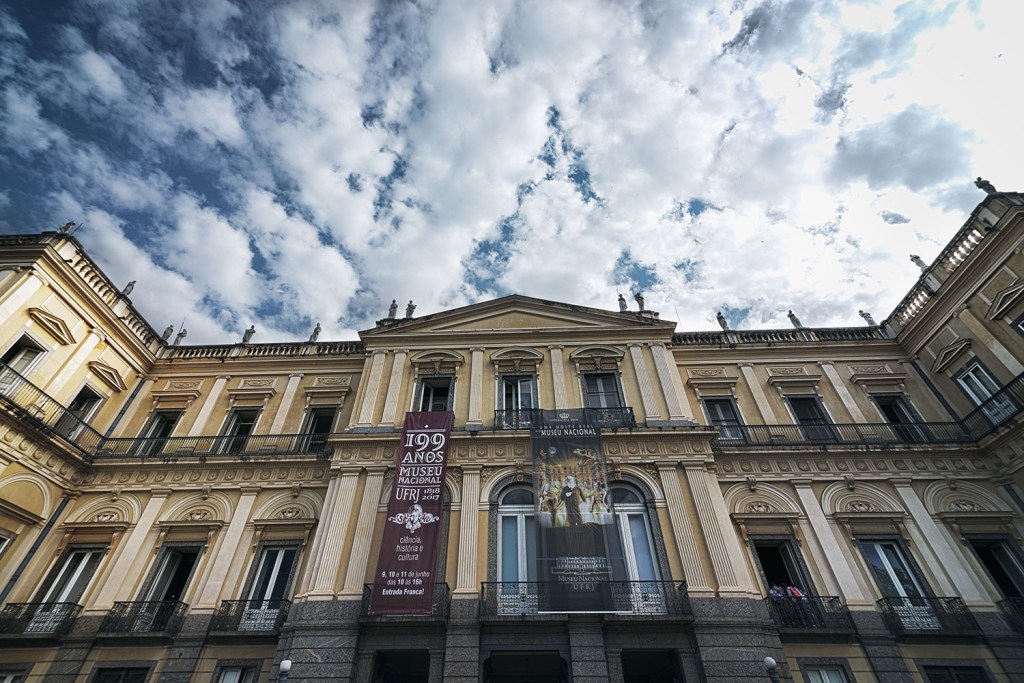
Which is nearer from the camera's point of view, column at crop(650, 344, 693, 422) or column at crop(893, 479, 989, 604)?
column at crop(893, 479, 989, 604)

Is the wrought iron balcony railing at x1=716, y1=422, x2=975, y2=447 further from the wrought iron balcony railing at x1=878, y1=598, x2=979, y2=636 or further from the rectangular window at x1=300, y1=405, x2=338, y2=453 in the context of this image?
the rectangular window at x1=300, y1=405, x2=338, y2=453

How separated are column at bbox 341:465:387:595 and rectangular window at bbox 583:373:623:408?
6.25 meters

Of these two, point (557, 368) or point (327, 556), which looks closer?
point (327, 556)

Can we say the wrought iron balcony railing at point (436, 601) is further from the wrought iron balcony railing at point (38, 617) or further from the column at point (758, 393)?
the column at point (758, 393)

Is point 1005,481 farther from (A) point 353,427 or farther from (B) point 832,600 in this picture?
(A) point 353,427

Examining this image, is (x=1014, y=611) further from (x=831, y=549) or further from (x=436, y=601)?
(x=436, y=601)

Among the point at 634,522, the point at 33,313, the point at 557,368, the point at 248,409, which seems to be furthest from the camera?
the point at 248,409

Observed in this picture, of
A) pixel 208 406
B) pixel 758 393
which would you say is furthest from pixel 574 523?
pixel 208 406

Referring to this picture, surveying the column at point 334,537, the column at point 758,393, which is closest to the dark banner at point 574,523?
the column at point 334,537

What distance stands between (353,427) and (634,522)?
8076 mm

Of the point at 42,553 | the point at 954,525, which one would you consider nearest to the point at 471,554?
the point at 42,553

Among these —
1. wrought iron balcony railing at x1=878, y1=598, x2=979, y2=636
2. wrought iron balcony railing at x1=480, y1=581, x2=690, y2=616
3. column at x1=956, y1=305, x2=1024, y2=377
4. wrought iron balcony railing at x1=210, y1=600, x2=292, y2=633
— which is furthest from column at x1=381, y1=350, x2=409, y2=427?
column at x1=956, y1=305, x2=1024, y2=377

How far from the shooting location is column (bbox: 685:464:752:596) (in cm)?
1096

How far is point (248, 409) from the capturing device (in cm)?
1661
